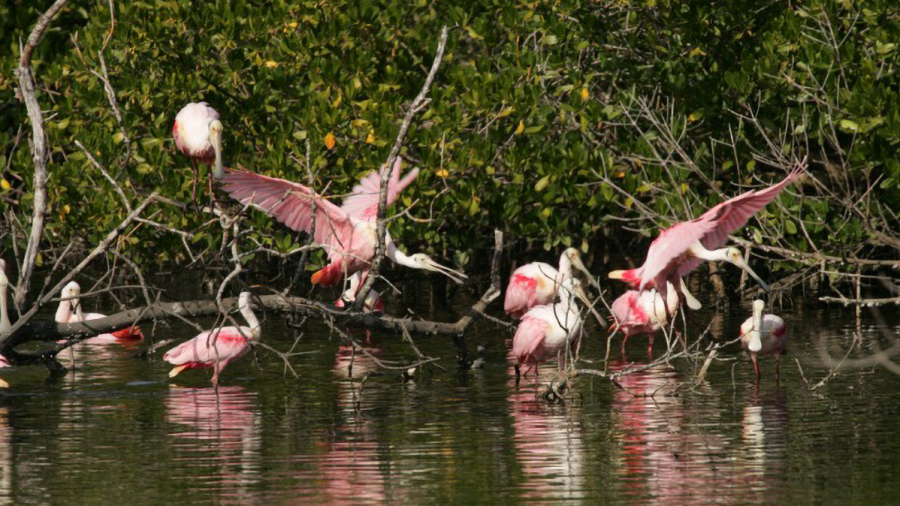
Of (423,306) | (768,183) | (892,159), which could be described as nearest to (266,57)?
(423,306)

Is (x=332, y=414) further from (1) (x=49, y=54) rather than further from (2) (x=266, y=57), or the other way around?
(1) (x=49, y=54)

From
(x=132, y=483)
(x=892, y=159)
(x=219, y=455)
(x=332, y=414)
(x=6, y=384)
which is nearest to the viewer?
(x=132, y=483)

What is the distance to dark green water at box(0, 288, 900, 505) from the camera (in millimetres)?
8242

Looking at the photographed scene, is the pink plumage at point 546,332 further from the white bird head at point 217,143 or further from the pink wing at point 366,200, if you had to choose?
the white bird head at point 217,143

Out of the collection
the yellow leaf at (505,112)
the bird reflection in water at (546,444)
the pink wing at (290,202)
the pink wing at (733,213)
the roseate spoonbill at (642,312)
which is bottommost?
the bird reflection in water at (546,444)

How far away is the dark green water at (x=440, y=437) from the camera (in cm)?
824

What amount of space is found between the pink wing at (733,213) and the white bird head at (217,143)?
359 cm

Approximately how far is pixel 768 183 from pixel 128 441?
7.45 metres

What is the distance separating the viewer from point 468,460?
356 inches

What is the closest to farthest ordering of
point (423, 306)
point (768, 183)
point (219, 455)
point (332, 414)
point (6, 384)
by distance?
point (219, 455) → point (332, 414) → point (6, 384) → point (768, 183) → point (423, 306)

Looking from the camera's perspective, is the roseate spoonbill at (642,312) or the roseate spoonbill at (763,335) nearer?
the roseate spoonbill at (763,335)

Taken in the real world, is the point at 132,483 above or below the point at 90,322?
below

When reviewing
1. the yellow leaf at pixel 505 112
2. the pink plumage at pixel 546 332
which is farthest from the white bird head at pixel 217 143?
the yellow leaf at pixel 505 112

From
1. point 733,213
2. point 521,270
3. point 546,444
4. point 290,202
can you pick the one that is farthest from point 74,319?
point 546,444
